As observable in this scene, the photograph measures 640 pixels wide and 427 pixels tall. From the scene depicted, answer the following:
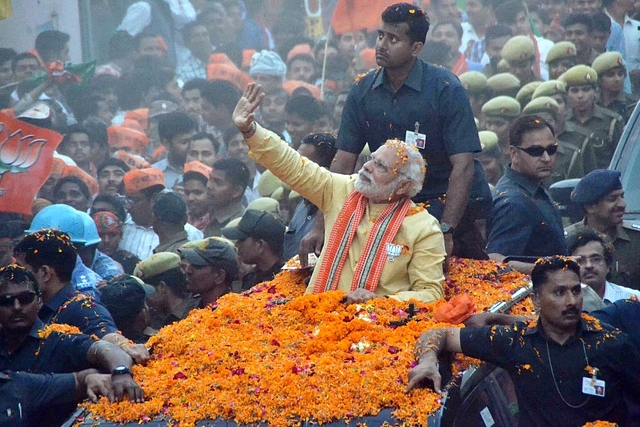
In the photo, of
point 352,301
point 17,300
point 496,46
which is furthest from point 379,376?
point 496,46

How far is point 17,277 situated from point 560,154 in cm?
757

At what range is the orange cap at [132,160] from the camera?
14.1 m

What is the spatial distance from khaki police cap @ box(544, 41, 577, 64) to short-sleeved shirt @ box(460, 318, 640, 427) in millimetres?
8768

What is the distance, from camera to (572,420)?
5.69m

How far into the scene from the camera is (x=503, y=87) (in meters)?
14.2

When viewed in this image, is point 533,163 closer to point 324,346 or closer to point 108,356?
point 324,346

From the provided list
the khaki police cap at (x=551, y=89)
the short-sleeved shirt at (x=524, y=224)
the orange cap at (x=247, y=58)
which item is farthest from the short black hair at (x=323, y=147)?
the orange cap at (x=247, y=58)

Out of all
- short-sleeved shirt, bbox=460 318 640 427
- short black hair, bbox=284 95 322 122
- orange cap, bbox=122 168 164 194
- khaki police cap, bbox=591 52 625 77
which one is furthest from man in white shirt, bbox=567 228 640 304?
short black hair, bbox=284 95 322 122

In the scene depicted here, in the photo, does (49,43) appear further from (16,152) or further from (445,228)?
(445,228)

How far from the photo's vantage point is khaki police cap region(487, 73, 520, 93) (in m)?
14.2

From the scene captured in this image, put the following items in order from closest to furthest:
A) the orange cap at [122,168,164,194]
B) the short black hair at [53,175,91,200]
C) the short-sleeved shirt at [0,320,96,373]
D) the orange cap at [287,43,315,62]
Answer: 1. the short-sleeved shirt at [0,320,96,373]
2. the orange cap at [122,168,164,194]
3. the short black hair at [53,175,91,200]
4. the orange cap at [287,43,315,62]

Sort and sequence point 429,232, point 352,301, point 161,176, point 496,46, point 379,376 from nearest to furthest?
point 379,376 < point 352,301 < point 429,232 < point 161,176 < point 496,46

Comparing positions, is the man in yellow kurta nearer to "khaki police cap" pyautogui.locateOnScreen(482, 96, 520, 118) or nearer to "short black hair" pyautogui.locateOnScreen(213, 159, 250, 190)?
"short black hair" pyautogui.locateOnScreen(213, 159, 250, 190)

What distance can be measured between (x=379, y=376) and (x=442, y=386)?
0.36 meters
